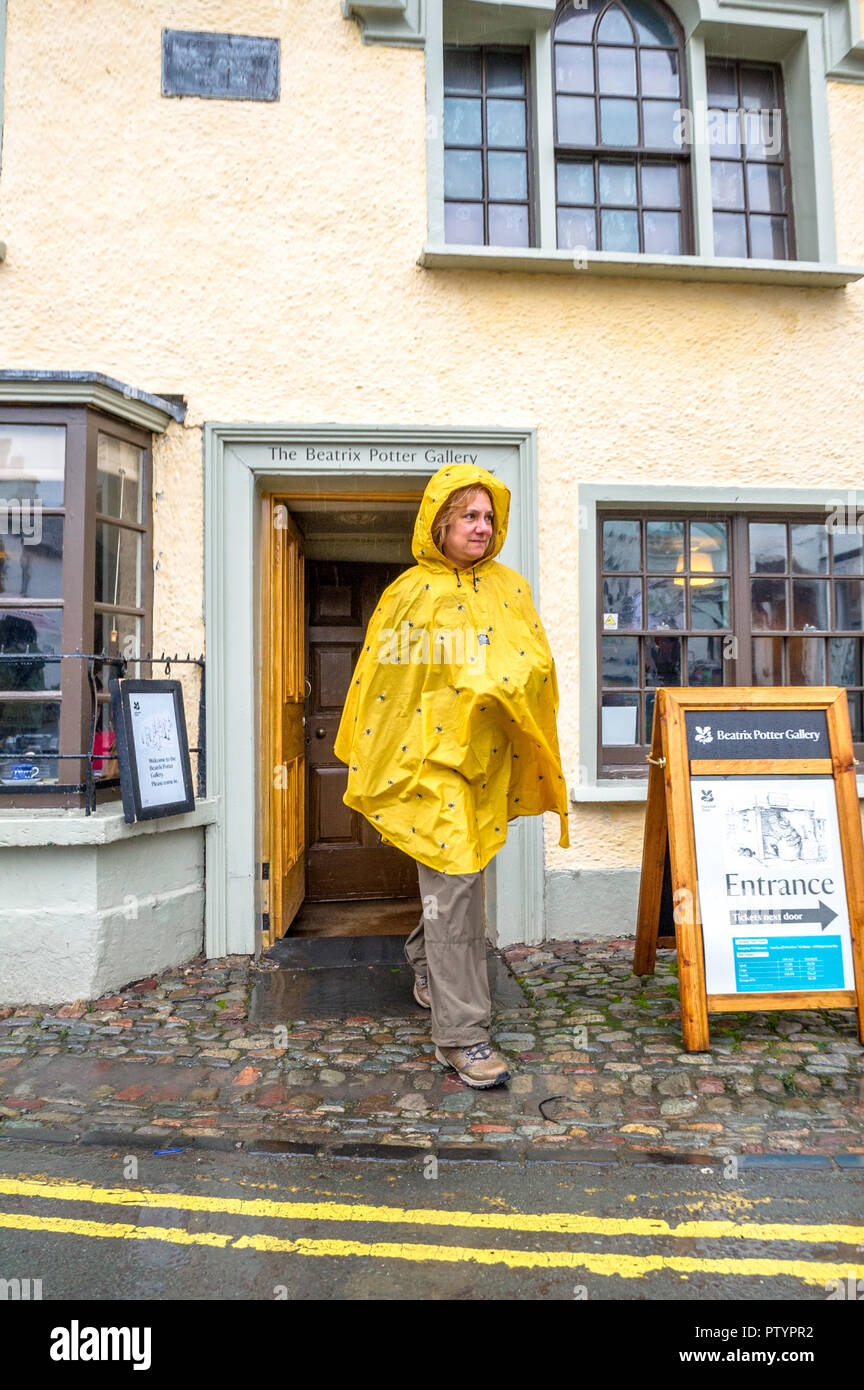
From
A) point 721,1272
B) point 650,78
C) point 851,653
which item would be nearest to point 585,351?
point 650,78

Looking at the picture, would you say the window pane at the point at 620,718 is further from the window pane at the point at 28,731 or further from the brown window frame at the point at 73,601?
the window pane at the point at 28,731

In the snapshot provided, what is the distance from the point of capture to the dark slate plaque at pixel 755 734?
3.85m

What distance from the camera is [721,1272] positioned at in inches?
87.0

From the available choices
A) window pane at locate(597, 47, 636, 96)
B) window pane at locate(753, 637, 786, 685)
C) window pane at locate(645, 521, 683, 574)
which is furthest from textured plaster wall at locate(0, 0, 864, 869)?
window pane at locate(597, 47, 636, 96)

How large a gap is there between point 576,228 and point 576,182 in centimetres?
30

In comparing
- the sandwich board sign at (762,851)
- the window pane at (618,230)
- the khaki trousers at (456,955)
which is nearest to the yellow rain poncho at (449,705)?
the khaki trousers at (456,955)

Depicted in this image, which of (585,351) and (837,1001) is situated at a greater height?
(585,351)

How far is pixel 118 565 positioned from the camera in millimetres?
4855

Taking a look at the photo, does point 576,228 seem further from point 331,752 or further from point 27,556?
point 331,752

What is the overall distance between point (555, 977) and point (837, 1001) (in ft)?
4.58

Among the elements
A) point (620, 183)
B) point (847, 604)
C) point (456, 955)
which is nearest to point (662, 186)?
point (620, 183)

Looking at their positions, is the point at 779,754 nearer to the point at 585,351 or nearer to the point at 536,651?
the point at 536,651

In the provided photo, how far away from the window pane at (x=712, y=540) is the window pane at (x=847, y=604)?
0.78 m

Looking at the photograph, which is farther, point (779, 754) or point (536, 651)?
point (779, 754)
